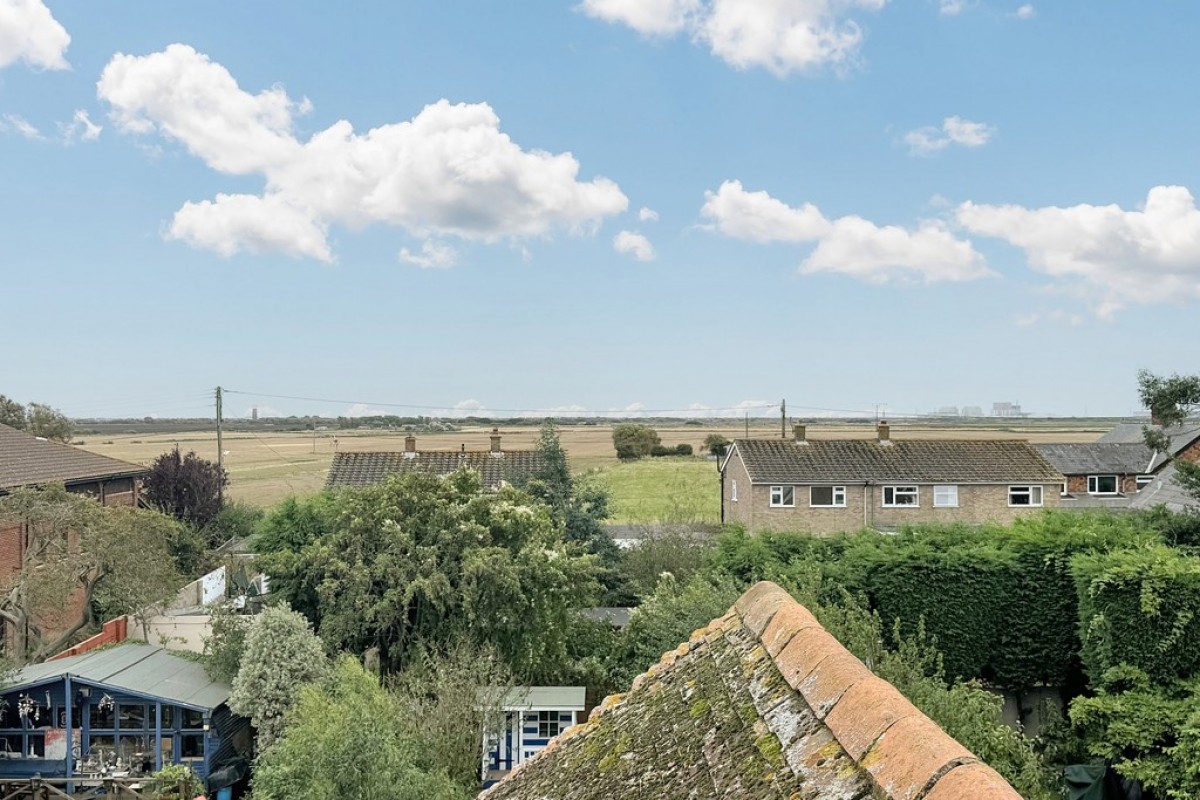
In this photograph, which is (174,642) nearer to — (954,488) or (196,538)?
(196,538)

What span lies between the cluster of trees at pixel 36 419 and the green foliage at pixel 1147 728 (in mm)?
54200

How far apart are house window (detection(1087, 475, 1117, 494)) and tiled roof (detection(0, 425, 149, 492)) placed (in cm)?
5491

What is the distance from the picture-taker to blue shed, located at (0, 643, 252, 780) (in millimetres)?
18016

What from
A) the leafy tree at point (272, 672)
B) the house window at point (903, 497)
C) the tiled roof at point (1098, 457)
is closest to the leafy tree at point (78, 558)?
the leafy tree at point (272, 672)

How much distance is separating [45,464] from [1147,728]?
124 feet

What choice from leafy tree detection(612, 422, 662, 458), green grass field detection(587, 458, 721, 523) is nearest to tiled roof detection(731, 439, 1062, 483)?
green grass field detection(587, 458, 721, 523)

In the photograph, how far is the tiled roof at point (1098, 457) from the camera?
4991 centimetres

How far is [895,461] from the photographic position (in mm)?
41250

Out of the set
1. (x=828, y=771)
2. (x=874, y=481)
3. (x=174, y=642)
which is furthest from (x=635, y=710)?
(x=874, y=481)

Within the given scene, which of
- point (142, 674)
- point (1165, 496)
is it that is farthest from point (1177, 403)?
point (142, 674)

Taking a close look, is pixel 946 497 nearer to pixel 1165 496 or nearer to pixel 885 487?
pixel 885 487

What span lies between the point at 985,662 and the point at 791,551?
5.62 metres

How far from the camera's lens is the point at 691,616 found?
752 inches

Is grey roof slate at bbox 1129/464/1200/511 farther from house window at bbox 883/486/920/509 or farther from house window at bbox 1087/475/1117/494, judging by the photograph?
house window at bbox 1087/475/1117/494
